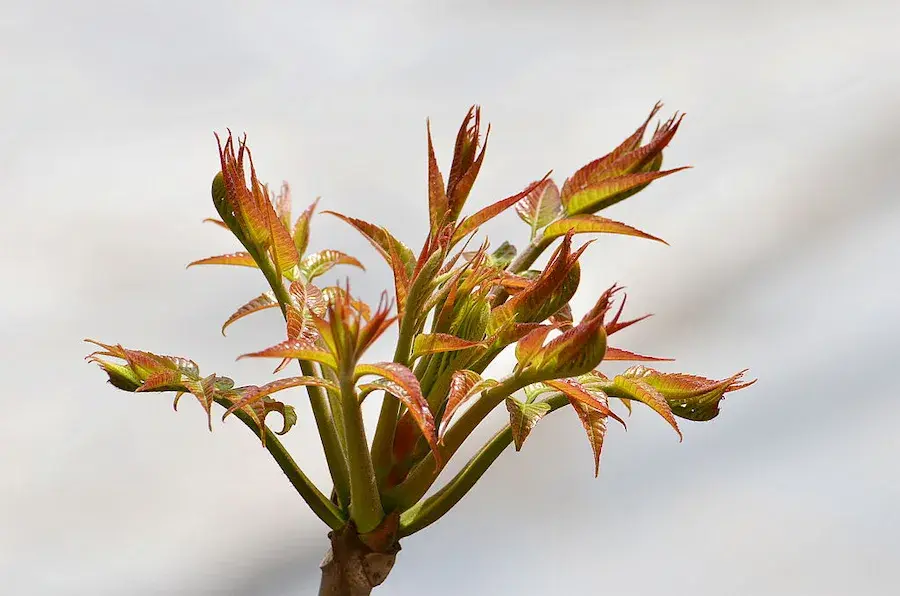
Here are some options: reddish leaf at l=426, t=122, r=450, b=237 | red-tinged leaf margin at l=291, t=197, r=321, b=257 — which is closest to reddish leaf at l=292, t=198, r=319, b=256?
red-tinged leaf margin at l=291, t=197, r=321, b=257

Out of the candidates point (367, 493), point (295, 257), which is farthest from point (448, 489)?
point (295, 257)

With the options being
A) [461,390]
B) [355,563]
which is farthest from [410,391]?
[355,563]

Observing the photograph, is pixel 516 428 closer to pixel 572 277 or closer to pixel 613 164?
pixel 572 277

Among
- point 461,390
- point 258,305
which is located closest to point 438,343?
point 461,390

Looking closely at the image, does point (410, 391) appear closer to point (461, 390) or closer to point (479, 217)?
point (461, 390)

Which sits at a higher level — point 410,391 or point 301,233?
point 301,233

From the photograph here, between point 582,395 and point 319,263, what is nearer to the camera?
point 582,395

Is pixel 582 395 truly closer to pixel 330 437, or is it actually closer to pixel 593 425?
pixel 593 425
